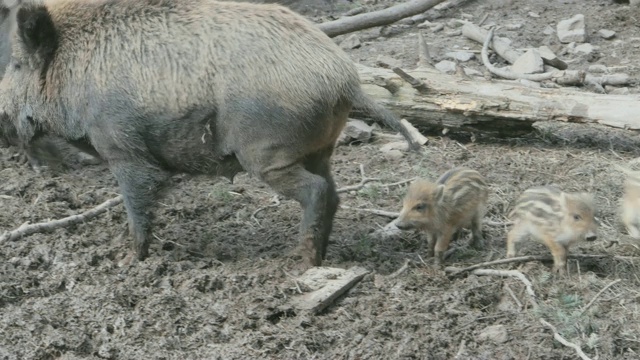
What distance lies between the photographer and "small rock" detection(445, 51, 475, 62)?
10188 mm

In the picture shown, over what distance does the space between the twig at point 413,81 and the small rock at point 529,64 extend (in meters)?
1.89

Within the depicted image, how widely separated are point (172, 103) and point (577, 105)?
11.8 feet

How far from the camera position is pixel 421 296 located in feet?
17.1

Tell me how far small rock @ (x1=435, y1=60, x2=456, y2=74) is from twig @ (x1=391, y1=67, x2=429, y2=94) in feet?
5.49

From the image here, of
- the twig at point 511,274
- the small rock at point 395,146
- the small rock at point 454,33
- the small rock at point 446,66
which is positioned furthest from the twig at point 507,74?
the twig at point 511,274

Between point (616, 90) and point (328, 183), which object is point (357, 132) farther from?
point (616, 90)

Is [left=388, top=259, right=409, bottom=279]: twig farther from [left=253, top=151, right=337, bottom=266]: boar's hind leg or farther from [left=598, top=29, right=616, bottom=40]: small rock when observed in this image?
[left=598, top=29, right=616, bottom=40]: small rock

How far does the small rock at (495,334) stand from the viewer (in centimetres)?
476

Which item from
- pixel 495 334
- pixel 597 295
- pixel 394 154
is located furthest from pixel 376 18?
pixel 495 334

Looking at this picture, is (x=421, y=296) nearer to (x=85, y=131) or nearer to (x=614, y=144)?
(x=85, y=131)

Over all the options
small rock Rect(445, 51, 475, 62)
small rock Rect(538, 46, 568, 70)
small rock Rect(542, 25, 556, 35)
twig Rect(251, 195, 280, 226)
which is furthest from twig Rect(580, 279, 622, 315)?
small rock Rect(542, 25, 556, 35)

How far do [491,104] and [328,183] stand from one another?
7.85 ft

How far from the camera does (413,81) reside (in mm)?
7832

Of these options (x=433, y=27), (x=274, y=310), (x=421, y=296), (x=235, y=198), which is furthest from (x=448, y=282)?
(x=433, y=27)
